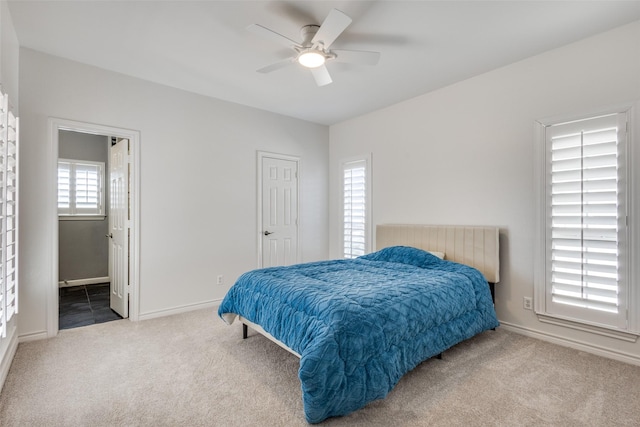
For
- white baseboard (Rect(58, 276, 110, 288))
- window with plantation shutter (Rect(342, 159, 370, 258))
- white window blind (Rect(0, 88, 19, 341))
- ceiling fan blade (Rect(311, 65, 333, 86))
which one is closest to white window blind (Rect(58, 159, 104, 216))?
white baseboard (Rect(58, 276, 110, 288))

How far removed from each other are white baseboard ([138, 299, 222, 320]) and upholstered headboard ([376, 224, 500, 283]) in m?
2.39

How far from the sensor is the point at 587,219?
266cm

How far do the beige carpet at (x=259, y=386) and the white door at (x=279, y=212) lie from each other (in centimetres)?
182

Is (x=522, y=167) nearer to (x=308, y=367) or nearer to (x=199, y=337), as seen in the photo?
(x=308, y=367)

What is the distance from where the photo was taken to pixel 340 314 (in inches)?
74.7

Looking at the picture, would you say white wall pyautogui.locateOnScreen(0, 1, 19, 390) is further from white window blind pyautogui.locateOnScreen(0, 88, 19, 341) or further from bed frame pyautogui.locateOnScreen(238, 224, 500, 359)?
bed frame pyautogui.locateOnScreen(238, 224, 500, 359)

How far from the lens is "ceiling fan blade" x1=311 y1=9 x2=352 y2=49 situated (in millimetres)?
2002

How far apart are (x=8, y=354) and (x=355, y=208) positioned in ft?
13.1

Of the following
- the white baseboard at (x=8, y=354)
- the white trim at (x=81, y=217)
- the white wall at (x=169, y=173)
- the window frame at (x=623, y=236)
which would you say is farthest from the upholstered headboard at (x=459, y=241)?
the white trim at (x=81, y=217)

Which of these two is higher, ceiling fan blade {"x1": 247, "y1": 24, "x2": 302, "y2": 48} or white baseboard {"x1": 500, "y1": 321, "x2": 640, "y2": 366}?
ceiling fan blade {"x1": 247, "y1": 24, "x2": 302, "y2": 48}

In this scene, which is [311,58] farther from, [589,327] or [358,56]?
[589,327]

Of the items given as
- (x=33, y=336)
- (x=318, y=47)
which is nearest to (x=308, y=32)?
(x=318, y=47)

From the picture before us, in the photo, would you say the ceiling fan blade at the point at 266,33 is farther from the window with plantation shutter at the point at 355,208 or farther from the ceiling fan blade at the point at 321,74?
the window with plantation shutter at the point at 355,208

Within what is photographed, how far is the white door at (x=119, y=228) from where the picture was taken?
358 centimetres
